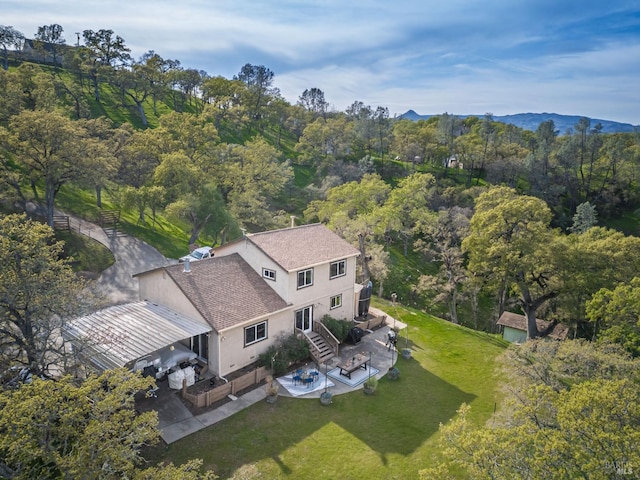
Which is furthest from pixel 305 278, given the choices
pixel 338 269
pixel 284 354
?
pixel 284 354

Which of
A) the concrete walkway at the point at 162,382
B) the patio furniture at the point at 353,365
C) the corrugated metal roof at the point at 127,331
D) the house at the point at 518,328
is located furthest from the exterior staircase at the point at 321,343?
the house at the point at 518,328

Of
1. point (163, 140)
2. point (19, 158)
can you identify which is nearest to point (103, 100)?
point (163, 140)

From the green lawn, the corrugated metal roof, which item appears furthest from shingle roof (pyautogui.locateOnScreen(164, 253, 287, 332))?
the green lawn

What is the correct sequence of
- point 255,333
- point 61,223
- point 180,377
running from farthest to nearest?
point 61,223 < point 255,333 < point 180,377

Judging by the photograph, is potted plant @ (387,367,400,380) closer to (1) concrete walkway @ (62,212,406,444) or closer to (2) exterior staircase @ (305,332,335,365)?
(1) concrete walkway @ (62,212,406,444)

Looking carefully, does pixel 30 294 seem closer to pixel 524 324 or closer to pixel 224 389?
pixel 224 389

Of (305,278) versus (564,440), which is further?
(305,278)

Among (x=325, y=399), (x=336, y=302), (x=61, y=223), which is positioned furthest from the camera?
(x=61, y=223)

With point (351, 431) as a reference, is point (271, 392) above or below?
above
